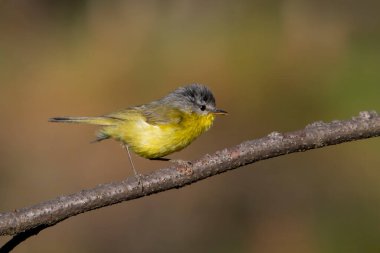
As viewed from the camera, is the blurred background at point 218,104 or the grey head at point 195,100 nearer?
the grey head at point 195,100

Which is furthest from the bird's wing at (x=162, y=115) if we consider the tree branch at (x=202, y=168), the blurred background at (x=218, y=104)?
the blurred background at (x=218, y=104)

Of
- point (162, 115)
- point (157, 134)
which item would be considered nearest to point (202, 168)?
point (157, 134)

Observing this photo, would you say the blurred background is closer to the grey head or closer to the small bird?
the grey head

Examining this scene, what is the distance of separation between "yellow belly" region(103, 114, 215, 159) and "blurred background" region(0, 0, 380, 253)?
14.3ft

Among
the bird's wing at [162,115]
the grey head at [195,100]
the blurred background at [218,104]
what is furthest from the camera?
the blurred background at [218,104]

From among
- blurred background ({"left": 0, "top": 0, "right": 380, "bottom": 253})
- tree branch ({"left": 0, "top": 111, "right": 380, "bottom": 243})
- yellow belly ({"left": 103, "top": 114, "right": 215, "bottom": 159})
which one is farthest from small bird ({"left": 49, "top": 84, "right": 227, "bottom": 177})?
blurred background ({"left": 0, "top": 0, "right": 380, "bottom": 253})

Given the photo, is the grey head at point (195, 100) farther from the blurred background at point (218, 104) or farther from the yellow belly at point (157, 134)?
the blurred background at point (218, 104)

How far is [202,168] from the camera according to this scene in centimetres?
429

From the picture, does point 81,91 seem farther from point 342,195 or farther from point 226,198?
point 342,195

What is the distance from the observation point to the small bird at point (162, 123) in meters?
6.16

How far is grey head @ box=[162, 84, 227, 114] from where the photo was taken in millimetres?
6508

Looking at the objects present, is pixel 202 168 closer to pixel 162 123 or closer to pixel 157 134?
pixel 157 134

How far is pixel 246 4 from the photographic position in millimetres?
15359

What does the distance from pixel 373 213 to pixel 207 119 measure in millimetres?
5192
